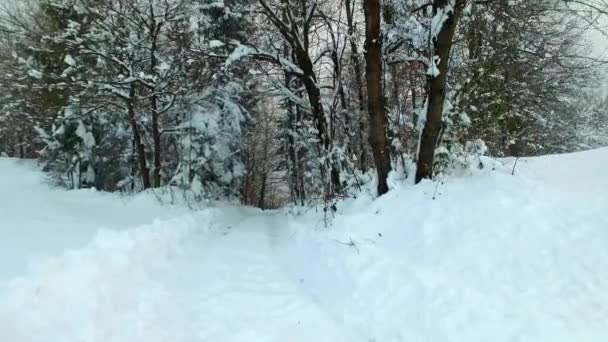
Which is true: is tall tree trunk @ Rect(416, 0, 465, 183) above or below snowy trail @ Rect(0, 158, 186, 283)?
above

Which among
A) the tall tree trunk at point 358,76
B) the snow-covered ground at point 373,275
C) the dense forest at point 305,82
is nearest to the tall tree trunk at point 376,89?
the dense forest at point 305,82

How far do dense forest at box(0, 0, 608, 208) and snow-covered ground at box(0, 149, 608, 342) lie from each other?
1.70 metres

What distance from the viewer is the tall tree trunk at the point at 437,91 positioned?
251 inches

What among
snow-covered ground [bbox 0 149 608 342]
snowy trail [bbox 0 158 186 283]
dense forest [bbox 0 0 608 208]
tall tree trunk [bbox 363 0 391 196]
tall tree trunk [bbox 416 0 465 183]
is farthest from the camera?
dense forest [bbox 0 0 608 208]

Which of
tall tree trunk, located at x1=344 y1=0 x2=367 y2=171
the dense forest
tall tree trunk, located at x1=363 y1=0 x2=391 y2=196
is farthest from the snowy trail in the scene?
tall tree trunk, located at x1=344 y1=0 x2=367 y2=171

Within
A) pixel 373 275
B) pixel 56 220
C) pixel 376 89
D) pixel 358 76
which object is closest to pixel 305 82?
pixel 358 76

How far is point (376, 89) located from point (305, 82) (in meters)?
3.47

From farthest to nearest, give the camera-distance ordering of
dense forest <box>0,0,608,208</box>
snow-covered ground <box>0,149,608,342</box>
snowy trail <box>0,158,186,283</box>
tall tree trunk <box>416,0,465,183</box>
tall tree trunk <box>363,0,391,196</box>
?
dense forest <box>0,0,608,208</box>, tall tree trunk <box>363,0,391,196</box>, tall tree trunk <box>416,0,465,183</box>, snowy trail <box>0,158,186,283</box>, snow-covered ground <box>0,149,608,342</box>

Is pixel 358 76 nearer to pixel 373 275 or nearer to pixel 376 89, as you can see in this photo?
pixel 376 89

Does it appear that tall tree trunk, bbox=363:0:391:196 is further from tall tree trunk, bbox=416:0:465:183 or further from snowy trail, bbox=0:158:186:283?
snowy trail, bbox=0:158:186:283

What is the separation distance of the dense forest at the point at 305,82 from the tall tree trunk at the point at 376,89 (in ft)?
0.09

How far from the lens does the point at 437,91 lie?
6578mm

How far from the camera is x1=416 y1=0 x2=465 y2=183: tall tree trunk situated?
6.37 meters

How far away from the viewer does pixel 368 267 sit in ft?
16.0
